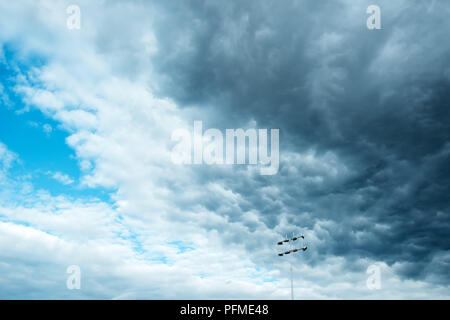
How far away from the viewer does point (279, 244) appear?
8362 centimetres
